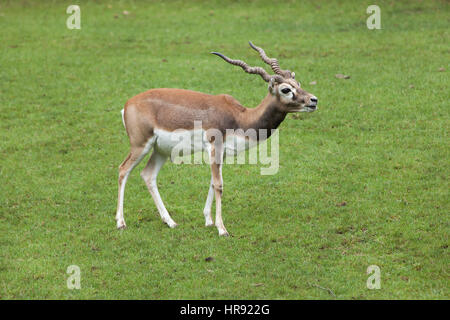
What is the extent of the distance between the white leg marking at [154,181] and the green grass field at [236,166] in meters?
0.32

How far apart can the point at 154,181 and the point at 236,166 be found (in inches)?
116

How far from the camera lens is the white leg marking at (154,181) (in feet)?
36.6

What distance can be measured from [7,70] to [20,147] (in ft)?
17.0

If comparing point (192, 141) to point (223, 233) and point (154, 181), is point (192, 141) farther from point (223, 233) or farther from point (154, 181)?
A: point (223, 233)

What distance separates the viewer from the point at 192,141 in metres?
10.8

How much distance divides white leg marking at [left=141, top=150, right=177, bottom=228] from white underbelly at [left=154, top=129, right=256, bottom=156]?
694mm

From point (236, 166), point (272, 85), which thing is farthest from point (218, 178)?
point (236, 166)

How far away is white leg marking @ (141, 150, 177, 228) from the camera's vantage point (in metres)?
11.2

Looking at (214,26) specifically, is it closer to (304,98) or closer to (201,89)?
(201,89)

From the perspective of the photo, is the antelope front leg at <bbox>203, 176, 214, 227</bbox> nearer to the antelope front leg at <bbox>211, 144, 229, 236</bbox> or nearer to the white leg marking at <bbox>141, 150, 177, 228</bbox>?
the antelope front leg at <bbox>211, 144, 229, 236</bbox>

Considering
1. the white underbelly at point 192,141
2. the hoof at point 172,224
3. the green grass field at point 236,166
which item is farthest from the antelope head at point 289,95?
the hoof at point 172,224

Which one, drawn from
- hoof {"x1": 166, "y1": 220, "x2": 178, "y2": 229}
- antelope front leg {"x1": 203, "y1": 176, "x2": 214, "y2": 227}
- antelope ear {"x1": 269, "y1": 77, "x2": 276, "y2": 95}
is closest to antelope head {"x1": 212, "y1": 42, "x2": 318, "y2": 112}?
antelope ear {"x1": 269, "y1": 77, "x2": 276, "y2": 95}

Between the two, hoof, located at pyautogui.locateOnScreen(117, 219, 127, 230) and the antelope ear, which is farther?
hoof, located at pyautogui.locateOnScreen(117, 219, 127, 230)

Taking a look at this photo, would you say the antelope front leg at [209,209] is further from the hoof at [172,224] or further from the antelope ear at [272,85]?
the antelope ear at [272,85]
